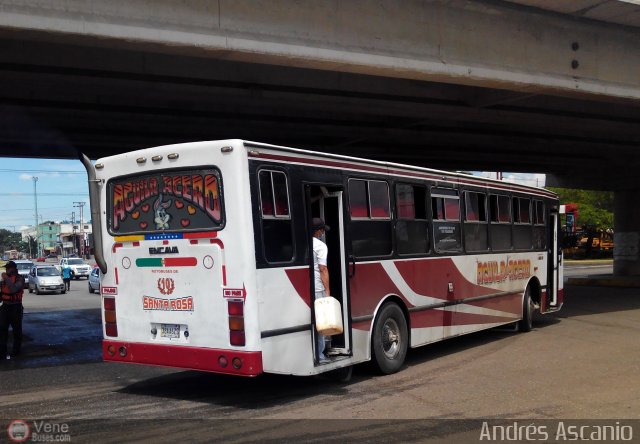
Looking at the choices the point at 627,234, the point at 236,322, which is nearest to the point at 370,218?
the point at 236,322

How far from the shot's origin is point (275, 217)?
23.7 ft

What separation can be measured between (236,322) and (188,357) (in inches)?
32.5

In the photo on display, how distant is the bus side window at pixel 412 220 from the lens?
933cm

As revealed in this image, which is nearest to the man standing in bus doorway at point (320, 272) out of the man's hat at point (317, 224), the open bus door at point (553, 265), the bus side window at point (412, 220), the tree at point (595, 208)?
the man's hat at point (317, 224)

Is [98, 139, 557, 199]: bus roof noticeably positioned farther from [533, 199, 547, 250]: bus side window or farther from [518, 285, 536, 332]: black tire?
[518, 285, 536, 332]: black tire

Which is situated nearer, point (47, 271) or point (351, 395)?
point (351, 395)

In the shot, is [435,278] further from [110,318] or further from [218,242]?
[110,318]

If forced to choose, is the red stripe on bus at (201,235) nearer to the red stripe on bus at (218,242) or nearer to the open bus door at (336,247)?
the red stripe on bus at (218,242)

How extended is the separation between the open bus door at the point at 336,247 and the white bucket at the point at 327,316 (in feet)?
1.59

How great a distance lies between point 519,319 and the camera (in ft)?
41.8

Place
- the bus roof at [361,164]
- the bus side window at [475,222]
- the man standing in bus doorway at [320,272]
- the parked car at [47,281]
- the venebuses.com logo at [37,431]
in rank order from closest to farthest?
the venebuses.com logo at [37,431] → the bus roof at [361,164] → the man standing in bus doorway at [320,272] → the bus side window at [475,222] → the parked car at [47,281]

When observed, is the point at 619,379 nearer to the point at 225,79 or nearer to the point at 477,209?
the point at 477,209

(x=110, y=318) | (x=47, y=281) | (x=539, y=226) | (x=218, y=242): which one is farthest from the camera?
(x=47, y=281)

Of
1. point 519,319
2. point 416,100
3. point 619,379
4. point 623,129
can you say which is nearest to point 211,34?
point 416,100
